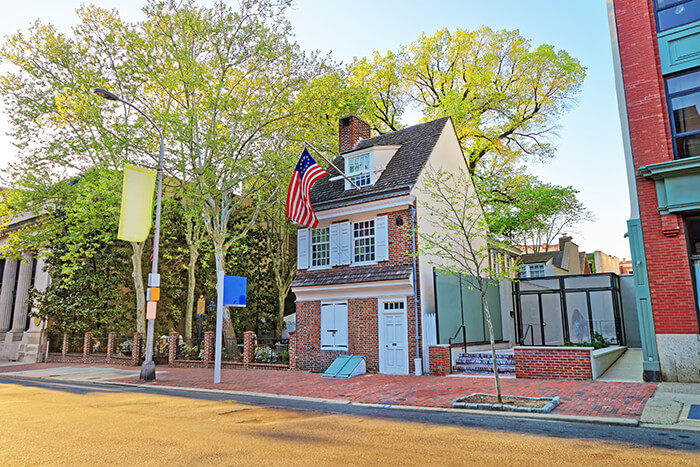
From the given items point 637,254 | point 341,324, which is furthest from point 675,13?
point 341,324

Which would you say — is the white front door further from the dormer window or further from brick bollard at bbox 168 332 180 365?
brick bollard at bbox 168 332 180 365

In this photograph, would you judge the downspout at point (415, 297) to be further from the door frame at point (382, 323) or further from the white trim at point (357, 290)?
the door frame at point (382, 323)

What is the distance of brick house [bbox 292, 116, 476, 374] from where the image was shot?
16.9 m

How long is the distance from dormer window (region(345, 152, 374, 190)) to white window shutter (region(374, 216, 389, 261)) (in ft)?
7.23

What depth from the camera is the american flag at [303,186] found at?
57.1ft

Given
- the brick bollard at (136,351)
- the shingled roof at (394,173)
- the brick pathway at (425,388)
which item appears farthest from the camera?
the brick bollard at (136,351)

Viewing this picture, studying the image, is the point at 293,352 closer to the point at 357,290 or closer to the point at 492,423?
the point at 357,290

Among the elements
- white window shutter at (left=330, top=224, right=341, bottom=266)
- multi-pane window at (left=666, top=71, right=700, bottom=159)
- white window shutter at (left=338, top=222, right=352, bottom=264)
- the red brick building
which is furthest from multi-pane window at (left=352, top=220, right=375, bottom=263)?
multi-pane window at (left=666, top=71, right=700, bottom=159)

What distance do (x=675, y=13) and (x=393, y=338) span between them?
41.9 ft

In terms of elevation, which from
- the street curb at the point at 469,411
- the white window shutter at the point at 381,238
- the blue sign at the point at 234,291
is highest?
the white window shutter at the point at 381,238

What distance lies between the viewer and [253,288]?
31453 mm

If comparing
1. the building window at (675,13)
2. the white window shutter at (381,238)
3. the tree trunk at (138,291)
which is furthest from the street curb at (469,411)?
the tree trunk at (138,291)

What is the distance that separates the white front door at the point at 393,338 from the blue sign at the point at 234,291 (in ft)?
16.2

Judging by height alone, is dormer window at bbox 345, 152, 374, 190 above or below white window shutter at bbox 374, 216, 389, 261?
above
